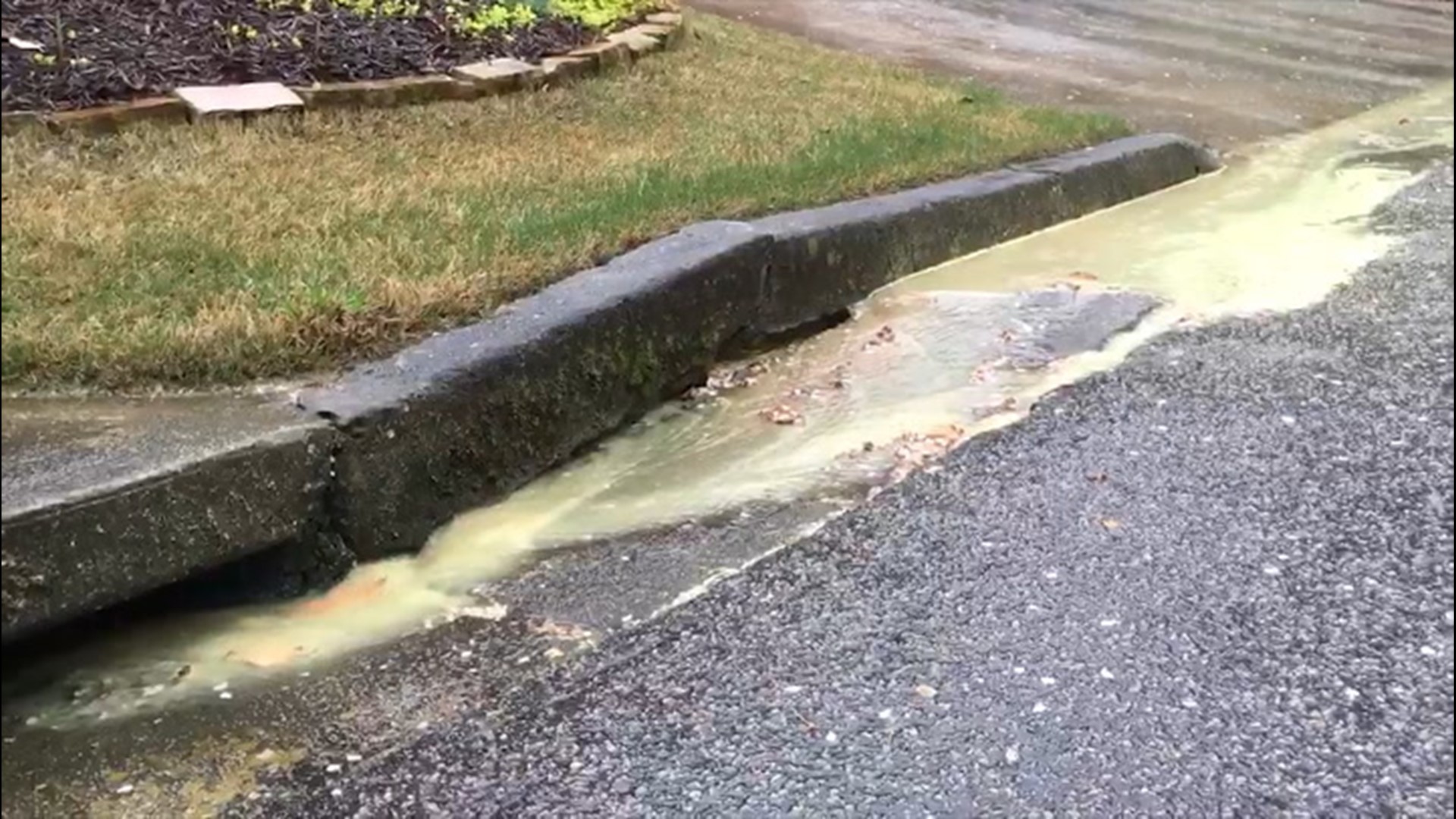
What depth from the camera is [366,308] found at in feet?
11.2

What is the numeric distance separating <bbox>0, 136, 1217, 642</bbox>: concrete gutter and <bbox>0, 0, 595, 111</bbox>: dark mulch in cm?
100

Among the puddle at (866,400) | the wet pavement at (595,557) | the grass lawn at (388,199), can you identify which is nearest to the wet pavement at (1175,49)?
the puddle at (866,400)

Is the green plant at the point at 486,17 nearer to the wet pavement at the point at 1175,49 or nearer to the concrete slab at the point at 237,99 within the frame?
the concrete slab at the point at 237,99

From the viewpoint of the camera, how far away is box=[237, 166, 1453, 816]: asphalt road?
251cm

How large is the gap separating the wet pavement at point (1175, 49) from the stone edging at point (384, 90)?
176 centimetres

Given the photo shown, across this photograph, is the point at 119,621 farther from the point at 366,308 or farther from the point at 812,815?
the point at 812,815

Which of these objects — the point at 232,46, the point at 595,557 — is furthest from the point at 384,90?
the point at 595,557

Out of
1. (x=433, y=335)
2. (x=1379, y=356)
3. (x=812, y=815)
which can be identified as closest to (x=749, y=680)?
(x=812, y=815)

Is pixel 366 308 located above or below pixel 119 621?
above

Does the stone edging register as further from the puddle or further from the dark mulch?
the puddle

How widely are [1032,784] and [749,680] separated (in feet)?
1.77

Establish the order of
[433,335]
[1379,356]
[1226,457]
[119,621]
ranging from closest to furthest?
[119,621]
[433,335]
[1226,457]
[1379,356]

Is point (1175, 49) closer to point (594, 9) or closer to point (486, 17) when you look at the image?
point (594, 9)

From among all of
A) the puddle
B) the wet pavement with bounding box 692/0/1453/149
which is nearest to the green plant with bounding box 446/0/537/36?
the wet pavement with bounding box 692/0/1453/149
